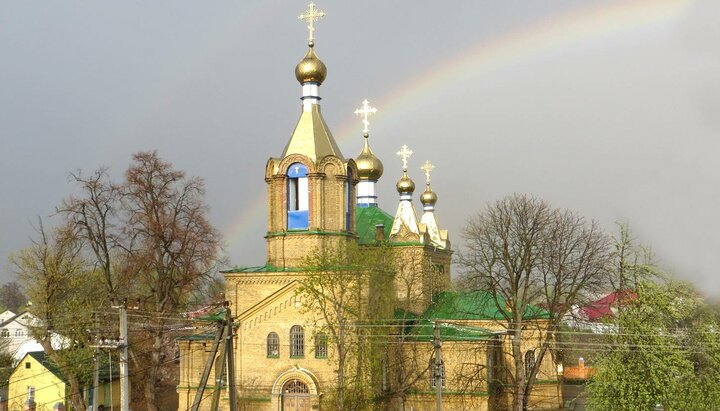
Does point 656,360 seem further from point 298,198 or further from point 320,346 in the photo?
point 298,198

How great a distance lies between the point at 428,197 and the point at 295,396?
23.2 m

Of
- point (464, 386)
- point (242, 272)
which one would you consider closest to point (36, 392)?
point (242, 272)

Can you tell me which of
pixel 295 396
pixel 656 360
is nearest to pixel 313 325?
pixel 295 396

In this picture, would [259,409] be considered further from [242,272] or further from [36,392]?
[36,392]

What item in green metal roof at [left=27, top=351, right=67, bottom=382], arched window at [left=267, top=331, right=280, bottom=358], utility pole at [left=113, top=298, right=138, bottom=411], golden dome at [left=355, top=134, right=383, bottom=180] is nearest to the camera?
utility pole at [left=113, top=298, right=138, bottom=411]

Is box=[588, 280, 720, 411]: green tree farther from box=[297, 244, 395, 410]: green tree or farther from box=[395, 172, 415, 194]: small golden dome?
box=[395, 172, 415, 194]: small golden dome

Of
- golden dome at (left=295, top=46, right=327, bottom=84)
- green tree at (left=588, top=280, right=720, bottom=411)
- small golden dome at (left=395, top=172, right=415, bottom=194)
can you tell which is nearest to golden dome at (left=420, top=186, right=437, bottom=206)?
small golden dome at (left=395, top=172, right=415, bottom=194)

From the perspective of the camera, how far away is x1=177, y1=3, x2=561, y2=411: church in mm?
35875

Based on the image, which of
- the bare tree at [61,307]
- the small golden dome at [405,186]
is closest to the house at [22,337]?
the bare tree at [61,307]

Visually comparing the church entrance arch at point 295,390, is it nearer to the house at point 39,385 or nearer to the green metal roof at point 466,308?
the green metal roof at point 466,308

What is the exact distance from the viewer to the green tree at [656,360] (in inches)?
1000

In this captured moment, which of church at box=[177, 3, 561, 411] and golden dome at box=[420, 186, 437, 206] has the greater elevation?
golden dome at box=[420, 186, 437, 206]

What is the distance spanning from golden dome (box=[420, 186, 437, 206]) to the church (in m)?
15.5

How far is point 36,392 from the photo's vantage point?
45781 millimetres
